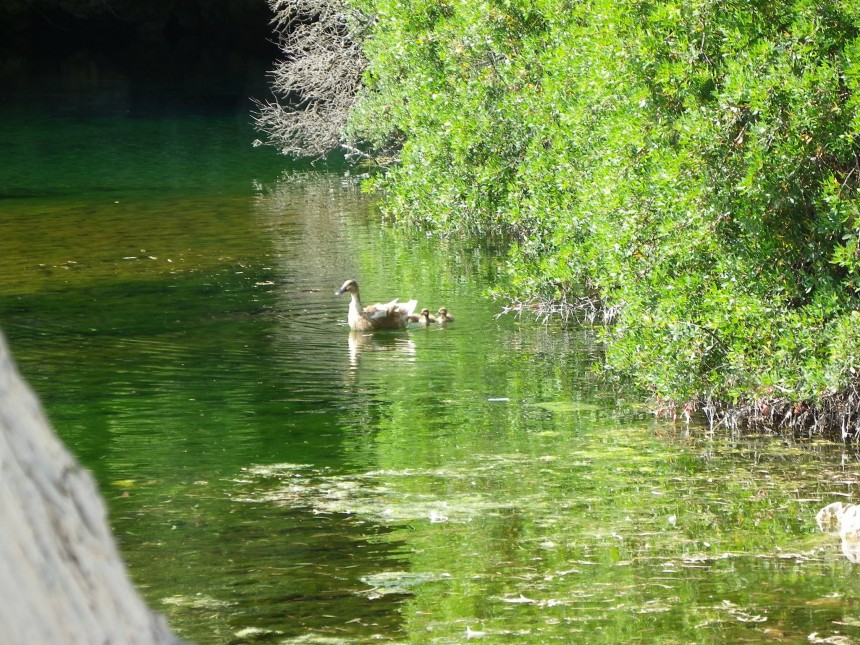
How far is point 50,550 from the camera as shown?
74.7 inches

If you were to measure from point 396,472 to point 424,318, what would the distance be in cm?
520

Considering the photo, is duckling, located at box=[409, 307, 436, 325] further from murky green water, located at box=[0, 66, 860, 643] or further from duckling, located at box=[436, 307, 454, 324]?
murky green water, located at box=[0, 66, 860, 643]

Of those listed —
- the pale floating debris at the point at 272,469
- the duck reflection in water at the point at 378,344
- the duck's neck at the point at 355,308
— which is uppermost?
the duck's neck at the point at 355,308

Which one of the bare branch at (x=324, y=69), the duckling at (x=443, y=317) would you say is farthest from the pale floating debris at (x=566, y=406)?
the bare branch at (x=324, y=69)

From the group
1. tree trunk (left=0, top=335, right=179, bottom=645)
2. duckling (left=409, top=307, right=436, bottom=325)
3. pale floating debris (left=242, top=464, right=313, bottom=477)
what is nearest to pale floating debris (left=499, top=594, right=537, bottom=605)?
pale floating debris (left=242, top=464, right=313, bottom=477)

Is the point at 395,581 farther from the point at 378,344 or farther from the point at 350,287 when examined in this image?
the point at 350,287

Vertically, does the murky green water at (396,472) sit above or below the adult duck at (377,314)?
below

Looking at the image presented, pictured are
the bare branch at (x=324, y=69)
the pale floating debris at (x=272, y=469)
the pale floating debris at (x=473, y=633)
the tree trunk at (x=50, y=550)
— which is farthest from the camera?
the bare branch at (x=324, y=69)

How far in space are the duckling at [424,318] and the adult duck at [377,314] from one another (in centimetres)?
7

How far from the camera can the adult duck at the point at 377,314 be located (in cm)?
1343

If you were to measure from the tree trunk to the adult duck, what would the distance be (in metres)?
11.4

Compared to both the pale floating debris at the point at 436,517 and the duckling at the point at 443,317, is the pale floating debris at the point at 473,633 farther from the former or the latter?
the duckling at the point at 443,317

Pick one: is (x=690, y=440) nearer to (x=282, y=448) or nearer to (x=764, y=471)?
(x=764, y=471)

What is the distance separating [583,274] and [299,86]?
1398 centimetres
